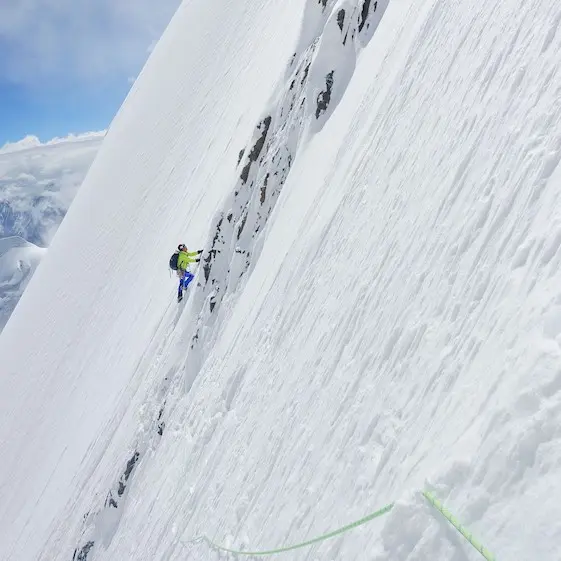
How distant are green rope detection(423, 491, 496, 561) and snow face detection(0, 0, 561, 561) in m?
0.07

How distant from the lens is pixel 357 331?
6113mm

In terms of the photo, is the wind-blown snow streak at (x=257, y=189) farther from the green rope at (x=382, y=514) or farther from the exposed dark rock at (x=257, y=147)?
the green rope at (x=382, y=514)

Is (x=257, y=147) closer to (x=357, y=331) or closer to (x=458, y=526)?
(x=357, y=331)

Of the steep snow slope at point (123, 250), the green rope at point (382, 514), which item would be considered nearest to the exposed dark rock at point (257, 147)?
the steep snow slope at point (123, 250)

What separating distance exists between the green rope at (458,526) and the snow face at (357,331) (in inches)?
2.6

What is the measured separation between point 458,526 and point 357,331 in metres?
2.96

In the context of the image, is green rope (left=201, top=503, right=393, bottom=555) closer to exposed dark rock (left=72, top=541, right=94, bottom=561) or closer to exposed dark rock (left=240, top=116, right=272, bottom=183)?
exposed dark rock (left=72, top=541, right=94, bottom=561)

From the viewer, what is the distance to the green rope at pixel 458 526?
307 centimetres

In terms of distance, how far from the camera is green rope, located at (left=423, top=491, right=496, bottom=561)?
3.07 metres

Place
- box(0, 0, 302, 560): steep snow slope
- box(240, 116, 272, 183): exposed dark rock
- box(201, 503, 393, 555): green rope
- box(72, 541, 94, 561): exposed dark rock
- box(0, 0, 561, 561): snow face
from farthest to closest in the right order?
box(0, 0, 302, 560): steep snow slope
box(240, 116, 272, 183): exposed dark rock
box(72, 541, 94, 561): exposed dark rock
box(201, 503, 393, 555): green rope
box(0, 0, 561, 561): snow face

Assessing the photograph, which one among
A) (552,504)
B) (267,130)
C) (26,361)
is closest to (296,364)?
(552,504)

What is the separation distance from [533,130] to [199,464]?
650cm

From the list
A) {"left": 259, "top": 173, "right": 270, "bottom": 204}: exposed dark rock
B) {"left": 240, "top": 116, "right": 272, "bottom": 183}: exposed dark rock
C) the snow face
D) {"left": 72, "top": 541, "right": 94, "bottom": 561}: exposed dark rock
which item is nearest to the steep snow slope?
the snow face

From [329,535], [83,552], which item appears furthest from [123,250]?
[329,535]
